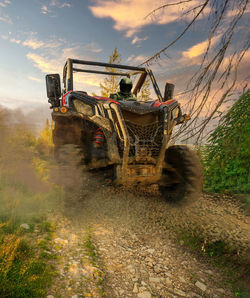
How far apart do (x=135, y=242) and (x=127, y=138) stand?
1268 mm

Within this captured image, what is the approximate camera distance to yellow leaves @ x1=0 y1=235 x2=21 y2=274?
1497mm

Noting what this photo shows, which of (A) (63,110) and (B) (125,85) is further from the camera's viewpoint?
(B) (125,85)

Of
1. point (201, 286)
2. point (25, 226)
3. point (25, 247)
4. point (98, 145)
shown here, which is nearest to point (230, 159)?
point (98, 145)

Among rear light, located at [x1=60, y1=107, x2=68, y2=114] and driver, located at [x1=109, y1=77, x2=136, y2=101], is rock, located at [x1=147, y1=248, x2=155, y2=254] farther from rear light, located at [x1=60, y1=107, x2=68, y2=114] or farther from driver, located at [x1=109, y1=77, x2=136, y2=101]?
driver, located at [x1=109, y1=77, x2=136, y2=101]

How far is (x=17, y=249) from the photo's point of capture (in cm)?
184

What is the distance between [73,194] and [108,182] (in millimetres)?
680

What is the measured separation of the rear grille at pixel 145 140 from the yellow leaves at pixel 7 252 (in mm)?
1654

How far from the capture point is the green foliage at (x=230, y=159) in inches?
156

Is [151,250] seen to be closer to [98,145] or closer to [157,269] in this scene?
[157,269]

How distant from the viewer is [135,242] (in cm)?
254

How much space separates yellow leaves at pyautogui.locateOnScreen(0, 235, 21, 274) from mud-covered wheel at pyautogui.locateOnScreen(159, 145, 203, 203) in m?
2.42

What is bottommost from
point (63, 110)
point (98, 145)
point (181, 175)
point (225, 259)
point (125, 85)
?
point (225, 259)

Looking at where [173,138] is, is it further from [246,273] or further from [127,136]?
[246,273]

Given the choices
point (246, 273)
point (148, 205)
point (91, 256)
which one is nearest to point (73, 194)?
point (148, 205)
